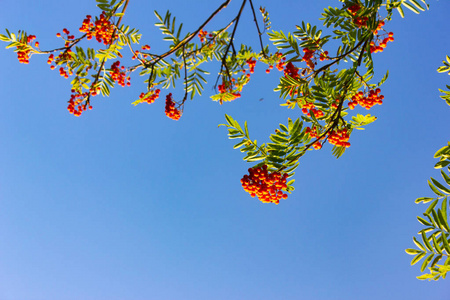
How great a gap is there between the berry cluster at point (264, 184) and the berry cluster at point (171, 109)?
1.83m

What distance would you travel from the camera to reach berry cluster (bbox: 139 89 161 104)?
Result: 4696mm

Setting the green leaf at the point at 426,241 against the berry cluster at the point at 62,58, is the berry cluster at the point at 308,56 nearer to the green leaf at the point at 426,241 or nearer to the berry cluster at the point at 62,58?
the green leaf at the point at 426,241

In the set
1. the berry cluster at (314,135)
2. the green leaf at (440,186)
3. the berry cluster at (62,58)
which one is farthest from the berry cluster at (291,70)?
the berry cluster at (62,58)

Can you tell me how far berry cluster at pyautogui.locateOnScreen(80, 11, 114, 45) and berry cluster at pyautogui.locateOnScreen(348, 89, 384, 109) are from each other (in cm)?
357

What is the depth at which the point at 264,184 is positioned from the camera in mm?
3199

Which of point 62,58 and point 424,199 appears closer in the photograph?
point 424,199

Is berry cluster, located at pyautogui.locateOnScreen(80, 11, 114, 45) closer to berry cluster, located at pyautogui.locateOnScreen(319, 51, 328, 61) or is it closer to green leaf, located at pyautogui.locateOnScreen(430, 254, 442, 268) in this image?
berry cluster, located at pyautogui.locateOnScreen(319, 51, 328, 61)

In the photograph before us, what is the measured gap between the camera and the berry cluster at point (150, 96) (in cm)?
470

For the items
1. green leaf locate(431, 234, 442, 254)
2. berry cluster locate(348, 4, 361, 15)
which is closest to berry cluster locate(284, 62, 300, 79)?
berry cluster locate(348, 4, 361, 15)

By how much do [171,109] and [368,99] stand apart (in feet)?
9.55

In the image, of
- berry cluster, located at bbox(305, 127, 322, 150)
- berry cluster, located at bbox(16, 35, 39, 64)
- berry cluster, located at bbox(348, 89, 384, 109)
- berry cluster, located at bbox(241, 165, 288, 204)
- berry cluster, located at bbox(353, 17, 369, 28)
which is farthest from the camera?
berry cluster, located at bbox(16, 35, 39, 64)

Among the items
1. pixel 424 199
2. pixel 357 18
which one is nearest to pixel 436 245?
pixel 424 199

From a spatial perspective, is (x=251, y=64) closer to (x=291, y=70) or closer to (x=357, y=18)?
(x=291, y=70)

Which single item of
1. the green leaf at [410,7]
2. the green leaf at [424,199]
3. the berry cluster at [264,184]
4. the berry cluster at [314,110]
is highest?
the green leaf at [410,7]
